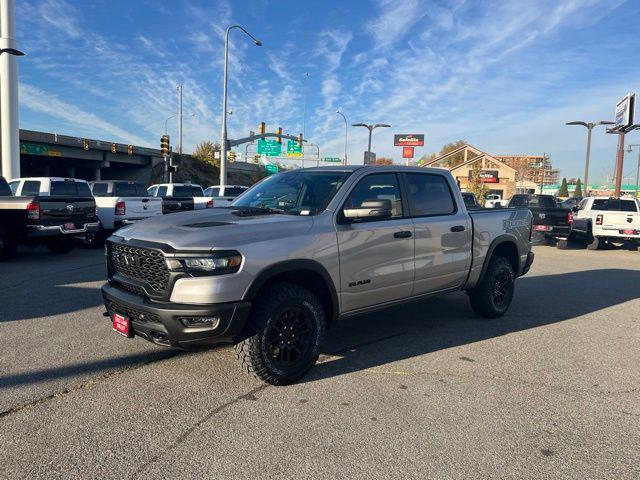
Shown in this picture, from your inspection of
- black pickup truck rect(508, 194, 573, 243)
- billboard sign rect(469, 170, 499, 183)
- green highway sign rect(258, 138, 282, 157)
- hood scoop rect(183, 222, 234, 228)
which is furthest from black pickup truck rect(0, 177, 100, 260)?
billboard sign rect(469, 170, 499, 183)

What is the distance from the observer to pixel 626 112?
98.7 feet

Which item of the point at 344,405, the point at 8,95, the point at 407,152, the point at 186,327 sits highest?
the point at 407,152

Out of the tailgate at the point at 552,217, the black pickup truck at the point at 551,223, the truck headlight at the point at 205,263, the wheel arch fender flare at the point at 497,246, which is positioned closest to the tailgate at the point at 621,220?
the black pickup truck at the point at 551,223

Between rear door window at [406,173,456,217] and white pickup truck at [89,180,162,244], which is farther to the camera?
white pickup truck at [89,180,162,244]

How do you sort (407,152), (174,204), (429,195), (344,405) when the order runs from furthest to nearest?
(407,152), (174,204), (429,195), (344,405)

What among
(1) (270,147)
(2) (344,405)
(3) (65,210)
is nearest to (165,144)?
(3) (65,210)

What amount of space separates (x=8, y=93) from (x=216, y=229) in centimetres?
1739

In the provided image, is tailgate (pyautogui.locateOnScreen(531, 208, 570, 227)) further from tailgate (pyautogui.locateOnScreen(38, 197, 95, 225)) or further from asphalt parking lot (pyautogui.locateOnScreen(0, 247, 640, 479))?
tailgate (pyautogui.locateOnScreen(38, 197, 95, 225))

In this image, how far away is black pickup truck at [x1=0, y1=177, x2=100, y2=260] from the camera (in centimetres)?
976

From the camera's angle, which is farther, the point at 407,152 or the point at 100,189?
the point at 407,152

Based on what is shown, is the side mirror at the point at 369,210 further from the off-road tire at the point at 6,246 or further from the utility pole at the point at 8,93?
the utility pole at the point at 8,93

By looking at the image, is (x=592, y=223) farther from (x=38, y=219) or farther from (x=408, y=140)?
(x=408, y=140)

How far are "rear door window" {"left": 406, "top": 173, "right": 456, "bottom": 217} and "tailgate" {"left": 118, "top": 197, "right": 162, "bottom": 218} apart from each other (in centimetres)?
955

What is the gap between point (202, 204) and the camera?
18.0 metres
